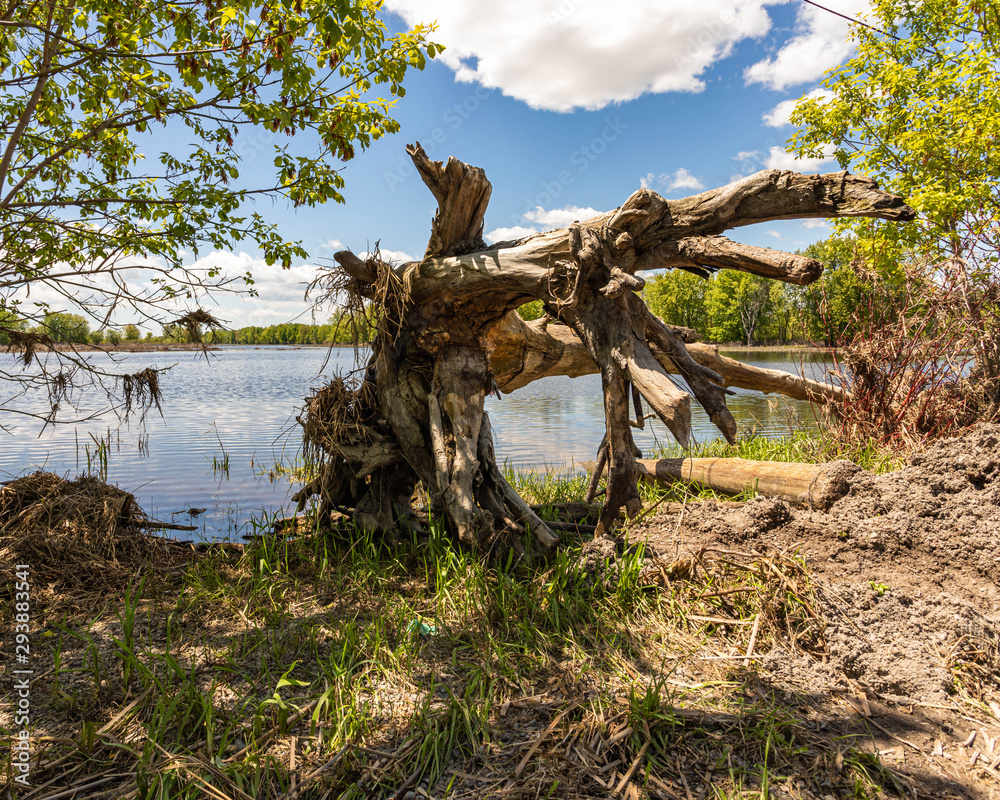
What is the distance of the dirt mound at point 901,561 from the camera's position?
111 inches

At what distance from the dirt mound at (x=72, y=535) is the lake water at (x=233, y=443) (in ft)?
2.80

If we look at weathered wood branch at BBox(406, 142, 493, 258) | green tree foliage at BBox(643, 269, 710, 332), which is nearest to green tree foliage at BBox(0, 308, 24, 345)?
weathered wood branch at BBox(406, 142, 493, 258)

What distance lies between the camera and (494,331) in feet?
19.2

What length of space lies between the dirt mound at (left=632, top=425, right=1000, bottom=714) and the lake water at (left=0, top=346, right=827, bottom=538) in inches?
45.2

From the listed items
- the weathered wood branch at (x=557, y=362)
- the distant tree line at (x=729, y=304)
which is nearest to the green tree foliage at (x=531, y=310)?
the weathered wood branch at (x=557, y=362)

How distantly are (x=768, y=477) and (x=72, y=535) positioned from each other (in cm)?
604

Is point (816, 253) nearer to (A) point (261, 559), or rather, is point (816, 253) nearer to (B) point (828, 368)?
(B) point (828, 368)

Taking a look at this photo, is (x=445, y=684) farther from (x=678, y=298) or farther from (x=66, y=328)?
(x=678, y=298)

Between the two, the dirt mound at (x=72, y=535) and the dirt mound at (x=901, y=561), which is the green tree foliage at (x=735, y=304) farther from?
the dirt mound at (x=72, y=535)

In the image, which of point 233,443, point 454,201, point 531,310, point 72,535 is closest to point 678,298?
point 531,310

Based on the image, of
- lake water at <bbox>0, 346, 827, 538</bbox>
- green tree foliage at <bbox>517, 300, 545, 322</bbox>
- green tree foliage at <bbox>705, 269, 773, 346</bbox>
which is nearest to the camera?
lake water at <bbox>0, 346, 827, 538</bbox>

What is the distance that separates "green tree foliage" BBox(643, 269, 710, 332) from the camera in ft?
223

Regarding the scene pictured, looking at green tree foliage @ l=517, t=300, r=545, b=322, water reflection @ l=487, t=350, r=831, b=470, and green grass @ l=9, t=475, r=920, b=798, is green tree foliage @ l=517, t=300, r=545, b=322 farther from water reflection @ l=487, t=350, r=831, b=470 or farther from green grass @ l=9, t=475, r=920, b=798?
green grass @ l=9, t=475, r=920, b=798

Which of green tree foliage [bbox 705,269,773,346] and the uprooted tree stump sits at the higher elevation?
green tree foliage [bbox 705,269,773,346]
